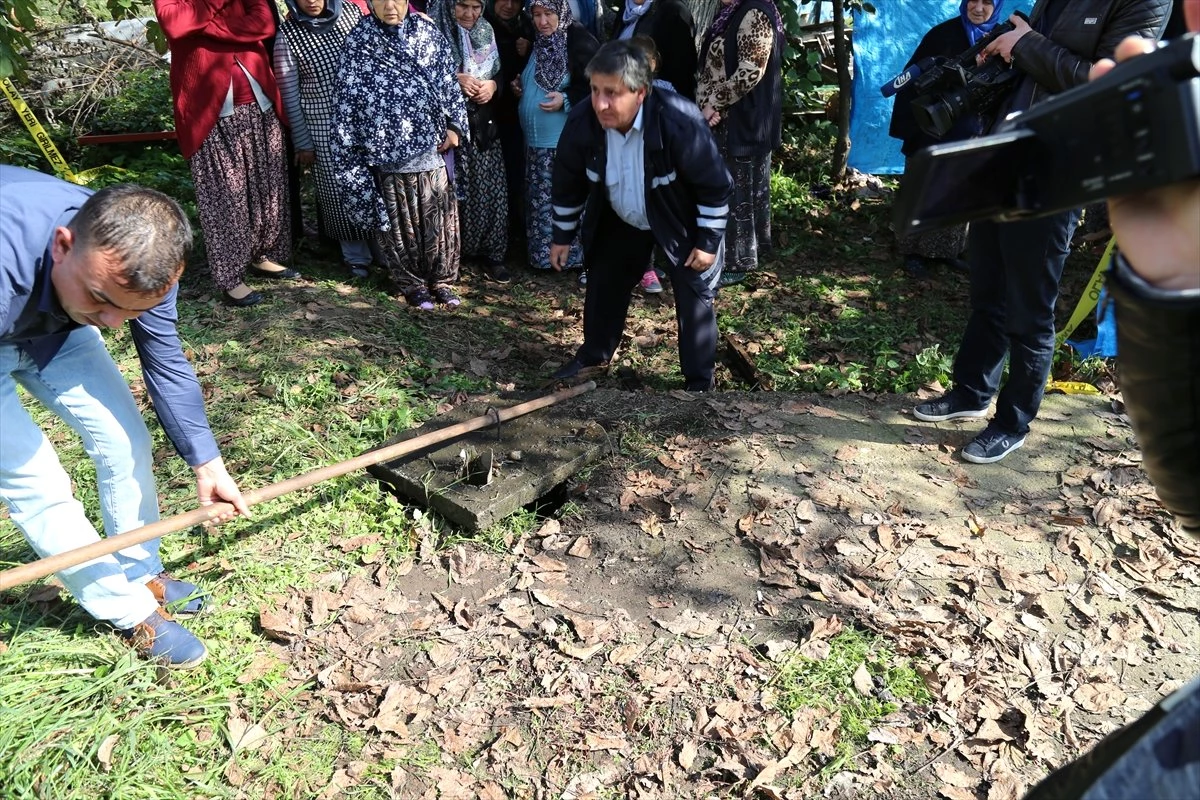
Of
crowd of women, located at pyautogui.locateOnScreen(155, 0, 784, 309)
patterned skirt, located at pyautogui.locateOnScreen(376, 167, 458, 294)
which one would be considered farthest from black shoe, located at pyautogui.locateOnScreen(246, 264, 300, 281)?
patterned skirt, located at pyautogui.locateOnScreen(376, 167, 458, 294)

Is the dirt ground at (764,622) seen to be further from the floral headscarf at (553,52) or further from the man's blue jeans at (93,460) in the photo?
the floral headscarf at (553,52)

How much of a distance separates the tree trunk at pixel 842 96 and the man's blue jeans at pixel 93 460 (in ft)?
22.5

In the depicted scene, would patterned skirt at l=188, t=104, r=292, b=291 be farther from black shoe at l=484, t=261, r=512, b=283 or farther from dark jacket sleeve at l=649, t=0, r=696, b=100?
dark jacket sleeve at l=649, t=0, r=696, b=100

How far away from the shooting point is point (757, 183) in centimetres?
671

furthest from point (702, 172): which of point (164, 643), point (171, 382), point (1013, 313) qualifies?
point (164, 643)

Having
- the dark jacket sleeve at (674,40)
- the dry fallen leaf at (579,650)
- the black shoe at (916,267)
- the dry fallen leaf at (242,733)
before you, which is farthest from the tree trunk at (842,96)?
the dry fallen leaf at (242,733)

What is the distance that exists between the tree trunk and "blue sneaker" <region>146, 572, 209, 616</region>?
6.94 metres

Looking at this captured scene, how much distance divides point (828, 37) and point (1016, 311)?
22.0 ft

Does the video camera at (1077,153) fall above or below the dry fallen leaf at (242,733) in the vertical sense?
above

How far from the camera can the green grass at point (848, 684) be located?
293 cm

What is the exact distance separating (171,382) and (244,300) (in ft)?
10.3

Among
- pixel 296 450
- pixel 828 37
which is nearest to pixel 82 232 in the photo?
pixel 296 450

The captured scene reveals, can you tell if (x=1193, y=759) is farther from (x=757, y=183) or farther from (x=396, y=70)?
(x=757, y=183)

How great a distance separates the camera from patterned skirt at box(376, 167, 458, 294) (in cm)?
587
